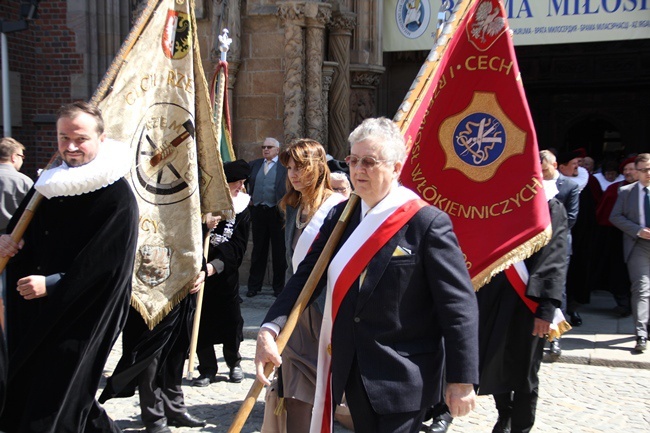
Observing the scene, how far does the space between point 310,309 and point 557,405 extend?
2.35 m

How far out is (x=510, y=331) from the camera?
438 centimetres

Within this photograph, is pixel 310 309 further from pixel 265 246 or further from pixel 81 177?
pixel 265 246

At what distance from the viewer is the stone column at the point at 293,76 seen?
984cm

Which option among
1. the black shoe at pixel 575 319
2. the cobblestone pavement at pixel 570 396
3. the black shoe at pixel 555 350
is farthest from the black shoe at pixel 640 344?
the black shoe at pixel 575 319

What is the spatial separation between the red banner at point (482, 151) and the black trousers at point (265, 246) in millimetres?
5539

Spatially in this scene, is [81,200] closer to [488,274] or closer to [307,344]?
[307,344]

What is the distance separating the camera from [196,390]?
231 inches

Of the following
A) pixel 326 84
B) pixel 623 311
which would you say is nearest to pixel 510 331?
pixel 623 311

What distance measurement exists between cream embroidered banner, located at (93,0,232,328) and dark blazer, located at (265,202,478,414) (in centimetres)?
195

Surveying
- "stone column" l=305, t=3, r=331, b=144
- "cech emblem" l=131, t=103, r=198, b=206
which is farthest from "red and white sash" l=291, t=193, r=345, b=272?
"stone column" l=305, t=3, r=331, b=144

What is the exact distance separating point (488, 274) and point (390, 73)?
10.6m

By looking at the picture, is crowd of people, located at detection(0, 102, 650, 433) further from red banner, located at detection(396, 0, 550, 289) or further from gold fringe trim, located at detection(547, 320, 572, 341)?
red banner, located at detection(396, 0, 550, 289)

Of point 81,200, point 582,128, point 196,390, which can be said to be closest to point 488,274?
point 81,200

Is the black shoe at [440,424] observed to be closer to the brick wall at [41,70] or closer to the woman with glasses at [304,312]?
the woman with glasses at [304,312]
